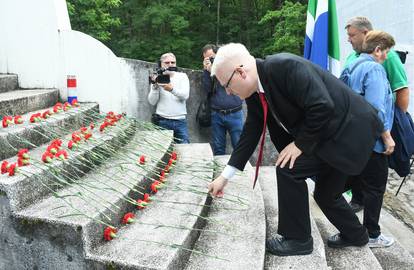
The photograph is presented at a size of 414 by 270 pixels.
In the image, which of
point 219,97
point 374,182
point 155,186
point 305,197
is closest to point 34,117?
point 155,186

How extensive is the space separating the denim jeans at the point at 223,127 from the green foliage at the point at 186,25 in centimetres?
1066

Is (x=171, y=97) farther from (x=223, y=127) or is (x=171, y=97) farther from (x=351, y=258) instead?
(x=351, y=258)

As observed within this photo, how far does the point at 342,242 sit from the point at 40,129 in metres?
2.63

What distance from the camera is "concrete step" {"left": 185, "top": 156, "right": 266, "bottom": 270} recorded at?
231 cm

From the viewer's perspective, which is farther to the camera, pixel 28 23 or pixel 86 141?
pixel 28 23

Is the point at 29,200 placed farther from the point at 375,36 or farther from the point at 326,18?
the point at 326,18

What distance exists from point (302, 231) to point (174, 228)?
802 millimetres

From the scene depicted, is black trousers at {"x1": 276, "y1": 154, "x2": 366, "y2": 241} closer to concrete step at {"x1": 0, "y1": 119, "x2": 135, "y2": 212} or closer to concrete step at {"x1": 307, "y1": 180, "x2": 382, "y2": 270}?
concrete step at {"x1": 307, "y1": 180, "x2": 382, "y2": 270}

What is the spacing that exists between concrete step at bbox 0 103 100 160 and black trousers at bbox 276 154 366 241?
1.93 meters

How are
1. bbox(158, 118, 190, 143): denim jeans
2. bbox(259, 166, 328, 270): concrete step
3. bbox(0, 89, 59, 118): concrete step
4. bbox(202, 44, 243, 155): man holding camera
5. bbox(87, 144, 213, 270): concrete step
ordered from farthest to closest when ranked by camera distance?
1. bbox(202, 44, 243, 155): man holding camera
2. bbox(158, 118, 190, 143): denim jeans
3. bbox(0, 89, 59, 118): concrete step
4. bbox(259, 166, 328, 270): concrete step
5. bbox(87, 144, 213, 270): concrete step

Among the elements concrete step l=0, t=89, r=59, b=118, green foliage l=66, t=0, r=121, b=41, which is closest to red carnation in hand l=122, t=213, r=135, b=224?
concrete step l=0, t=89, r=59, b=118

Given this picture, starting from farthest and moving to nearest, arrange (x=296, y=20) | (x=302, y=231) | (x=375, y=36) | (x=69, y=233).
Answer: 1. (x=296, y=20)
2. (x=375, y=36)
3. (x=302, y=231)
4. (x=69, y=233)

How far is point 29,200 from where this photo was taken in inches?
101

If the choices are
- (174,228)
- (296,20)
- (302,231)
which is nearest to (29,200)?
(174,228)
